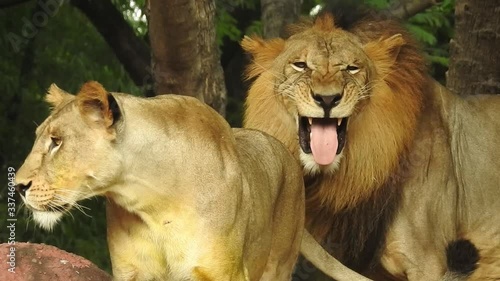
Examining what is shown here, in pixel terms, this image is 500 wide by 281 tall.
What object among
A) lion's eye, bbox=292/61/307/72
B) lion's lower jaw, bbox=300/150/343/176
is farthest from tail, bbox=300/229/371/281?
lion's eye, bbox=292/61/307/72

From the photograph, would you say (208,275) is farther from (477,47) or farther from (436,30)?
(436,30)

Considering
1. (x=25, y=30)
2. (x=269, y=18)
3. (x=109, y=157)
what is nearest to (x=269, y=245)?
(x=109, y=157)

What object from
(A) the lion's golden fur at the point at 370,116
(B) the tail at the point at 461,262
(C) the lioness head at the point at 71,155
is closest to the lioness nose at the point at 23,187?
(C) the lioness head at the point at 71,155

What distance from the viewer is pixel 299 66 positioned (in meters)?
6.66

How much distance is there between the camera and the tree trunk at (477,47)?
862 centimetres

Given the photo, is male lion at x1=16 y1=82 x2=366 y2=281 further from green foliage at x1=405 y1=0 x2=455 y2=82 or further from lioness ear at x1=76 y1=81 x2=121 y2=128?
green foliage at x1=405 y1=0 x2=455 y2=82

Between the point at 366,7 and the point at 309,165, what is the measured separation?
109 cm

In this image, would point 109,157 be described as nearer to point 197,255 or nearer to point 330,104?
point 197,255

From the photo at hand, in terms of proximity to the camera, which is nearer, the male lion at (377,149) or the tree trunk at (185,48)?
the male lion at (377,149)

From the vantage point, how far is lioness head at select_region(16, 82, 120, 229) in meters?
4.92

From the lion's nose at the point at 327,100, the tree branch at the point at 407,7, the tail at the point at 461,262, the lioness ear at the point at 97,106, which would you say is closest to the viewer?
the lioness ear at the point at 97,106

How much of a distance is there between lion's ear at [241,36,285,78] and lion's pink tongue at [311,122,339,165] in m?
0.57

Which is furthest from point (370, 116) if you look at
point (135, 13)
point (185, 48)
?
point (135, 13)

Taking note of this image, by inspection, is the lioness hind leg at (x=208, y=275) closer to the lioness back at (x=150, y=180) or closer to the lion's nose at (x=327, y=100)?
the lioness back at (x=150, y=180)
